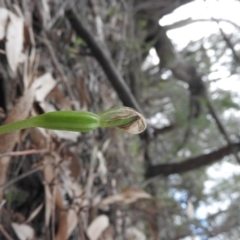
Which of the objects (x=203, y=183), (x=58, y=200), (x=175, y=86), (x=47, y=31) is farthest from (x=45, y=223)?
(x=203, y=183)

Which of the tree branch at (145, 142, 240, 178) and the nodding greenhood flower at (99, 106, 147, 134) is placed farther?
the tree branch at (145, 142, 240, 178)

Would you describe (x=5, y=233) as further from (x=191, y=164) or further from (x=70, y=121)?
(x=191, y=164)

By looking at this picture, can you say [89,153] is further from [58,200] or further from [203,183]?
[203,183]

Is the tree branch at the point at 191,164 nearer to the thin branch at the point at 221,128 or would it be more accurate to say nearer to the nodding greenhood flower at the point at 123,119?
the thin branch at the point at 221,128

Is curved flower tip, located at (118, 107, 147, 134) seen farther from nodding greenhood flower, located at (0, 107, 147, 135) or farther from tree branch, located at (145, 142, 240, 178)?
tree branch, located at (145, 142, 240, 178)

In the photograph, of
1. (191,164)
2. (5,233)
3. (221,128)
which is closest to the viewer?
(5,233)

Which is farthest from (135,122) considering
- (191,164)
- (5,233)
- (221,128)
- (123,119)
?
(191,164)

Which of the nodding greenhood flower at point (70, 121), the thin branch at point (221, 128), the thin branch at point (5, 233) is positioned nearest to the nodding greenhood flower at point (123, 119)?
the nodding greenhood flower at point (70, 121)

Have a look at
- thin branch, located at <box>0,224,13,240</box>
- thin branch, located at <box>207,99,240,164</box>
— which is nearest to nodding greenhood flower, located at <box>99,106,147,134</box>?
thin branch, located at <box>0,224,13,240</box>
